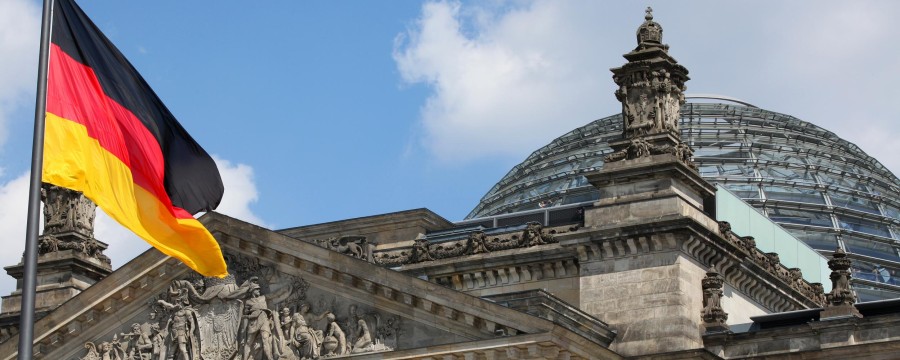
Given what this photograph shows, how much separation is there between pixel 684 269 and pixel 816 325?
445 centimetres

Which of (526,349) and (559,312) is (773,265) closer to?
(559,312)

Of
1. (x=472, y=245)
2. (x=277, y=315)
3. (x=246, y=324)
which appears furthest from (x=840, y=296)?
(x=246, y=324)

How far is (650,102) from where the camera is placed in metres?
57.4

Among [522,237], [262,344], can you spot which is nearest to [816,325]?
[522,237]

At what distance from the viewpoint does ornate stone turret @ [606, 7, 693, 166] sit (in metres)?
56.4

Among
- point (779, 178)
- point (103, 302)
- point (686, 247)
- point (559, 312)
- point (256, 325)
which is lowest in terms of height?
point (559, 312)

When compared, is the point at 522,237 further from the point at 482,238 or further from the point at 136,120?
the point at 136,120

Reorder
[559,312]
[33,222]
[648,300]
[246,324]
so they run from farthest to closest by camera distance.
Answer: [246,324] < [648,300] < [559,312] < [33,222]

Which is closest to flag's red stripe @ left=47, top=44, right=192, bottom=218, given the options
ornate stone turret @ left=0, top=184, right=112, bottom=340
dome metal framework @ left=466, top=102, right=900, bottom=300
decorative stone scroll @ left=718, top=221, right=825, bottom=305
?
decorative stone scroll @ left=718, top=221, right=825, bottom=305

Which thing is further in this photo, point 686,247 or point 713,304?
point 686,247

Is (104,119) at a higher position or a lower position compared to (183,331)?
lower

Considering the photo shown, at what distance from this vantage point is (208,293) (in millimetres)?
56312

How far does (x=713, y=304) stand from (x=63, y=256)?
888 inches

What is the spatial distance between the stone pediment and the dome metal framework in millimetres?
32352
